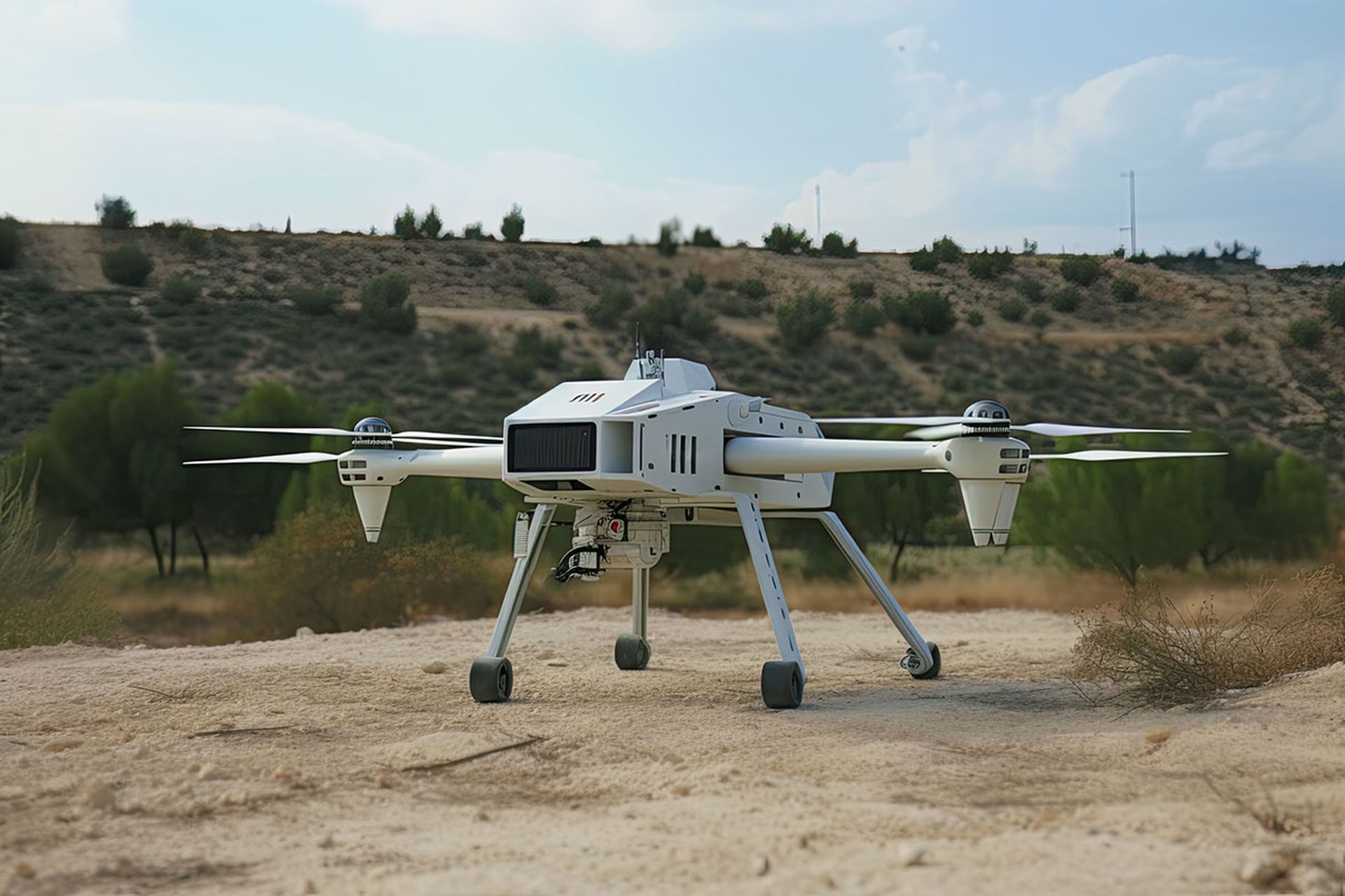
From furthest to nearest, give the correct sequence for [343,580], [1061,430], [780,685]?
1. [343,580]
2. [1061,430]
3. [780,685]

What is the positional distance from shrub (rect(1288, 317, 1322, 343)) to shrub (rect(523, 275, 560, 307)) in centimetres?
1824

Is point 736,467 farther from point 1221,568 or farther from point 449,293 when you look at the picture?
point 449,293

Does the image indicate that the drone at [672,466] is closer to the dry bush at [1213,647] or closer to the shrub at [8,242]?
the dry bush at [1213,647]

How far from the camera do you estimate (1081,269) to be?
33625mm

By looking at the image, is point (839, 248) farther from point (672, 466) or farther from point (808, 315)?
point (672, 466)

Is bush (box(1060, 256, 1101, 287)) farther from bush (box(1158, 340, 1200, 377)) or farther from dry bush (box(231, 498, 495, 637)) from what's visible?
dry bush (box(231, 498, 495, 637))

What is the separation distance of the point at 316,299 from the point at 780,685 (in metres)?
28.0

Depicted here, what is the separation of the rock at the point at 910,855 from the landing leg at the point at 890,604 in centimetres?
503

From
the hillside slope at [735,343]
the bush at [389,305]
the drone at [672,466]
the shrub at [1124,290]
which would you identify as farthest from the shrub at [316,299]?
the drone at [672,466]

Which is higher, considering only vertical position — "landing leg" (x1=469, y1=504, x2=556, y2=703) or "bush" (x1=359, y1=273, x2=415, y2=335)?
"bush" (x1=359, y1=273, x2=415, y2=335)

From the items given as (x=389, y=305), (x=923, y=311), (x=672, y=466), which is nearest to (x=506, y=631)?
(x=672, y=466)

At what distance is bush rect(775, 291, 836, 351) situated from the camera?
110 ft

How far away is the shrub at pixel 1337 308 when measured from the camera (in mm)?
33625

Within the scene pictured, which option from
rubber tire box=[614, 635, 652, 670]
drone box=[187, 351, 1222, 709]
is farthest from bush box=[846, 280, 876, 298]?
drone box=[187, 351, 1222, 709]
